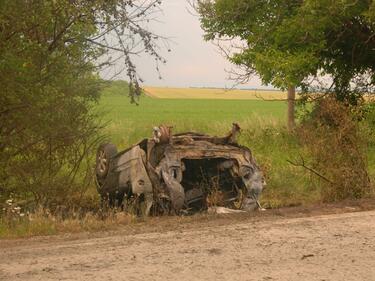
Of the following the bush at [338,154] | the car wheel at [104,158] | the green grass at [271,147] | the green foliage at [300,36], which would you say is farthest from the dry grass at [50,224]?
the green foliage at [300,36]

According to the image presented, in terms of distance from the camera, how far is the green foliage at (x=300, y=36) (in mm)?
17812

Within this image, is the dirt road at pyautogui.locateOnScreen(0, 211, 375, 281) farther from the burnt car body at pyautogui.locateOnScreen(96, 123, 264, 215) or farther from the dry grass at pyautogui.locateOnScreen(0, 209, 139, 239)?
the burnt car body at pyautogui.locateOnScreen(96, 123, 264, 215)

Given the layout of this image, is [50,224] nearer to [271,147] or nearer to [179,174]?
[179,174]

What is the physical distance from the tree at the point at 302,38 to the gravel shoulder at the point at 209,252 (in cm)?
1045

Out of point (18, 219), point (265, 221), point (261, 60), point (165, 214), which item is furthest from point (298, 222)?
point (261, 60)

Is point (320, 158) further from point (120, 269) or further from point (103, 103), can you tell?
point (120, 269)

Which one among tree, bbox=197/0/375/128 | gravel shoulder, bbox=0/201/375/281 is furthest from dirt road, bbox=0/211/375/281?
tree, bbox=197/0/375/128

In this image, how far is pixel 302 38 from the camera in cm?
1859

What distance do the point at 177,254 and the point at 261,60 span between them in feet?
43.5

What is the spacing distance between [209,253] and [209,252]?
0.14 feet

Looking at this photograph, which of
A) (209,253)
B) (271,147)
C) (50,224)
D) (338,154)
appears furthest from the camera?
(271,147)

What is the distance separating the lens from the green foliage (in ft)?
58.4

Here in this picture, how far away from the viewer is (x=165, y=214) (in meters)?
9.55

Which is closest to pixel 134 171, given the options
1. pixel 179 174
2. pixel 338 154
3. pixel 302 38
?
pixel 179 174
